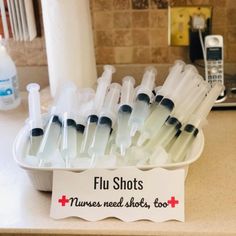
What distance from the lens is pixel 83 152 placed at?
93cm

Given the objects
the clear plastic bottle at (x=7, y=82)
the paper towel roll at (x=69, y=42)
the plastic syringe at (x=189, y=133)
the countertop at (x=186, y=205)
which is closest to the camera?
the countertop at (x=186, y=205)

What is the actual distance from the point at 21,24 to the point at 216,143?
59 centimetres

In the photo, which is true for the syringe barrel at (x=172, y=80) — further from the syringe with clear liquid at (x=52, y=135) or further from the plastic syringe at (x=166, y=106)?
the syringe with clear liquid at (x=52, y=135)

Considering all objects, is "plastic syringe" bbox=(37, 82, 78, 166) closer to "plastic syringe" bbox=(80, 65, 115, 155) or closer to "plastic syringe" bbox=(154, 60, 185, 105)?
"plastic syringe" bbox=(80, 65, 115, 155)

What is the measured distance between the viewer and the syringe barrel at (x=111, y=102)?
971 mm

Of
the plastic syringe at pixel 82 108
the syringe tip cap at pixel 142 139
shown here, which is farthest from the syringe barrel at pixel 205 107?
the plastic syringe at pixel 82 108

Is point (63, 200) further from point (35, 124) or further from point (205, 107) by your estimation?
point (205, 107)

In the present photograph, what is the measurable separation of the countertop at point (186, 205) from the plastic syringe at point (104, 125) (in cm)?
13

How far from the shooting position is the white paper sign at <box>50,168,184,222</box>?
85cm

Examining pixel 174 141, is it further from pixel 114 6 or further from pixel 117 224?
pixel 114 6

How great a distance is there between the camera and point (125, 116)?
966mm

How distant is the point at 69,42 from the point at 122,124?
0.94 ft

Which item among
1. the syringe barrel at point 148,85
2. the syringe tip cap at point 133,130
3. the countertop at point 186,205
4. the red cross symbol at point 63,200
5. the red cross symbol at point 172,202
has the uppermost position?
the syringe barrel at point 148,85

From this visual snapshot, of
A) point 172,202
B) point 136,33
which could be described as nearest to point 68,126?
point 172,202
